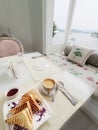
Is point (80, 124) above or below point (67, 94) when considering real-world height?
below

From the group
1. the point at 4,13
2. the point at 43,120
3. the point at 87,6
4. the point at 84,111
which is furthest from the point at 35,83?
the point at 4,13

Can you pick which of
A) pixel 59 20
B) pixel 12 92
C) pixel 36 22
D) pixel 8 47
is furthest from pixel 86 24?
pixel 12 92

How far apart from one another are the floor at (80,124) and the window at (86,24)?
1.62 meters

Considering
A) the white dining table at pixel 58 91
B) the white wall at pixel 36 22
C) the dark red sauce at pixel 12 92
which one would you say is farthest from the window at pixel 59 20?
the dark red sauce at pixel 12 92

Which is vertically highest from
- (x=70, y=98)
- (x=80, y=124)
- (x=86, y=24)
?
(x=86, y=24)

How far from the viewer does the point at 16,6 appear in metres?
2.29

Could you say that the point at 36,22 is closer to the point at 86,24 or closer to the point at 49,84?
the point at 86,24

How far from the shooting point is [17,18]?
7.96 feet

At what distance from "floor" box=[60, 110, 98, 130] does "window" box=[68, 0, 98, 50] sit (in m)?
1.62

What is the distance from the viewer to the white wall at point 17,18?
2.24 m

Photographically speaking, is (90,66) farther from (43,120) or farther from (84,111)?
(43,120)

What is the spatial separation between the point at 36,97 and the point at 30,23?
240 cm

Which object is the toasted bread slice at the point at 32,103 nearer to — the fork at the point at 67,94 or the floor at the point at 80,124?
the fork at the point at 67,94

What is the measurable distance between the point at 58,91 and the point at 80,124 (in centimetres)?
65
